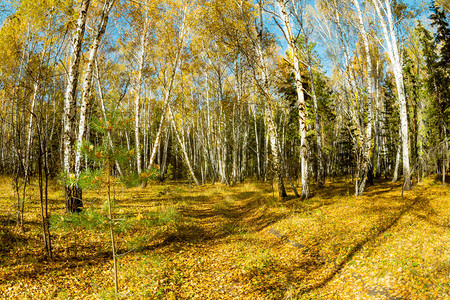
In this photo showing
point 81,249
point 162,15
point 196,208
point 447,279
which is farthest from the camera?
point 162,15

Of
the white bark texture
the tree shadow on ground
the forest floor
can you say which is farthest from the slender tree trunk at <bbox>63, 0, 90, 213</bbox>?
the tree shadow on ground

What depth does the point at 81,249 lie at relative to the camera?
471 cm

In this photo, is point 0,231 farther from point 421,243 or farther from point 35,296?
point 421,243

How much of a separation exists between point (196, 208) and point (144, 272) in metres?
4.70

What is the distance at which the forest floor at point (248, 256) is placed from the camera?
348 cm

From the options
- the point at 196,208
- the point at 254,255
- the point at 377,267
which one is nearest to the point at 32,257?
the point at 254,255

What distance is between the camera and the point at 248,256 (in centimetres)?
488

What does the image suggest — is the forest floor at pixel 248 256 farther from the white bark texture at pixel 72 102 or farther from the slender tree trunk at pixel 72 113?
the white bark texture at pixel 72 102

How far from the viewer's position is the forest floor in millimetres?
3484

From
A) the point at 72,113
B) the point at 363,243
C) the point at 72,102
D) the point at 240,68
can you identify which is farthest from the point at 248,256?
the point at 240,68

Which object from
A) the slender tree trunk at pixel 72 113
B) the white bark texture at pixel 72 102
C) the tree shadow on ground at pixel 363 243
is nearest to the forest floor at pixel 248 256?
the tree shadow on ground at pixel 363 243

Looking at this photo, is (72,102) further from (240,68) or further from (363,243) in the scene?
(240,68)

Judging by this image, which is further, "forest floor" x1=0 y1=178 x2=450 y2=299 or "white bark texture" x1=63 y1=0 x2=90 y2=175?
"white bark texture" x1=63 y1=0 x2=90 y2=175

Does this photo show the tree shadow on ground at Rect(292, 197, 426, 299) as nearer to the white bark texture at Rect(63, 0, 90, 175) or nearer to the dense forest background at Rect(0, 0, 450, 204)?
the dense forest background at Rect(0, 0, 450, 204)
